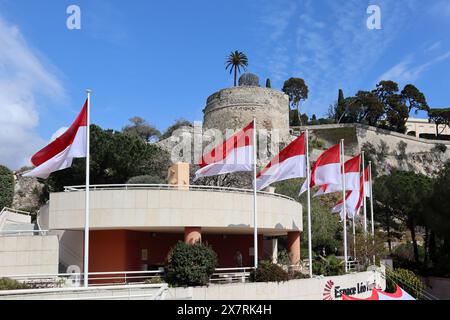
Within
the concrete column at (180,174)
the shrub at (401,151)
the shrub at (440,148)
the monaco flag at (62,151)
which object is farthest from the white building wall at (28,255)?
the shrub at (440,148)

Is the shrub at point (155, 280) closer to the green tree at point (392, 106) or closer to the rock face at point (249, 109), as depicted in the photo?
the rock face at point (249, 109)

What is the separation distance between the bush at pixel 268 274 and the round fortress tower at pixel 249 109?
48602 mm

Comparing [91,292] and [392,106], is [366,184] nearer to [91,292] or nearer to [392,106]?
[91,292]

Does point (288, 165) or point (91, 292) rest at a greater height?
point (288, 165)

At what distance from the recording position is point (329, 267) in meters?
26.8

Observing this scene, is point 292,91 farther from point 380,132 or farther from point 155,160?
point 155,160

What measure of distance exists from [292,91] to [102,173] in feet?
212

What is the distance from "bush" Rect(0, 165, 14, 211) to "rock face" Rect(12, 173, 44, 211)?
34.9 feet

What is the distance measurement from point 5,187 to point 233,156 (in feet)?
106

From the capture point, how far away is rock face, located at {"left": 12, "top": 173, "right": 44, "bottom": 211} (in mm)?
58531

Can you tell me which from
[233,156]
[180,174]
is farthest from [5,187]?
[233,156]

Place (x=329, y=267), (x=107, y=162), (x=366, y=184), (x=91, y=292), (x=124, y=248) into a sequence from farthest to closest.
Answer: (x=107, y=162)
(x=366, y=184)
(x=329, y=267)
(x=124, y=248)
(x=91, y=292)

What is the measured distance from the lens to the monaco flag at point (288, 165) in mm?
21875
